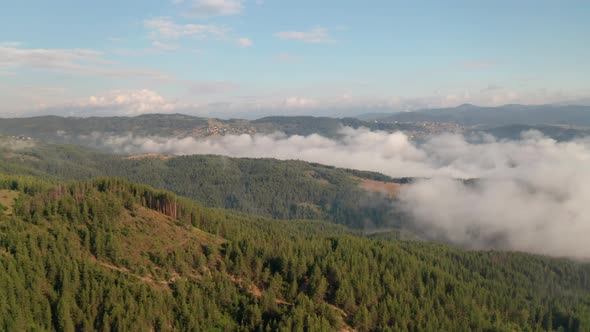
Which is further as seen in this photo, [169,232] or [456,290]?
[456,290]

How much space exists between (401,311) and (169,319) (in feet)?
280

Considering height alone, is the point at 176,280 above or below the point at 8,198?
below

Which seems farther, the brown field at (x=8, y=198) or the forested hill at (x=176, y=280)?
the brown field at (x=8, y=198)

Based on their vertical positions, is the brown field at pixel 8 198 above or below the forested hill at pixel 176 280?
above

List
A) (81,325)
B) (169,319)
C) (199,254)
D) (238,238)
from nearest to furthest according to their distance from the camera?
(81,325)
(169,319)
(199,254)
(238,238)

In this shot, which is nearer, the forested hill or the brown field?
the forested hill

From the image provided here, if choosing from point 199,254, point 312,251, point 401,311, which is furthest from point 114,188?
point 401,311

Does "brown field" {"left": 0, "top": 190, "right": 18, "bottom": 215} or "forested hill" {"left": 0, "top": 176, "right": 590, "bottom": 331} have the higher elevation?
"brown field" {"left": 0, "top": 190, "right": 18, "bottom": 215}

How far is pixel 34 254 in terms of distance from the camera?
133 metres

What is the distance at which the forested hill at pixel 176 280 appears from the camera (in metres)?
124

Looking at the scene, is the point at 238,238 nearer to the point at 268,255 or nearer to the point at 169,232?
the point at 268,255

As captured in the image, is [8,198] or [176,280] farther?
[8,198]

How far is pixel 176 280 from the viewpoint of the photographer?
481ft

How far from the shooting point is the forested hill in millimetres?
124500
